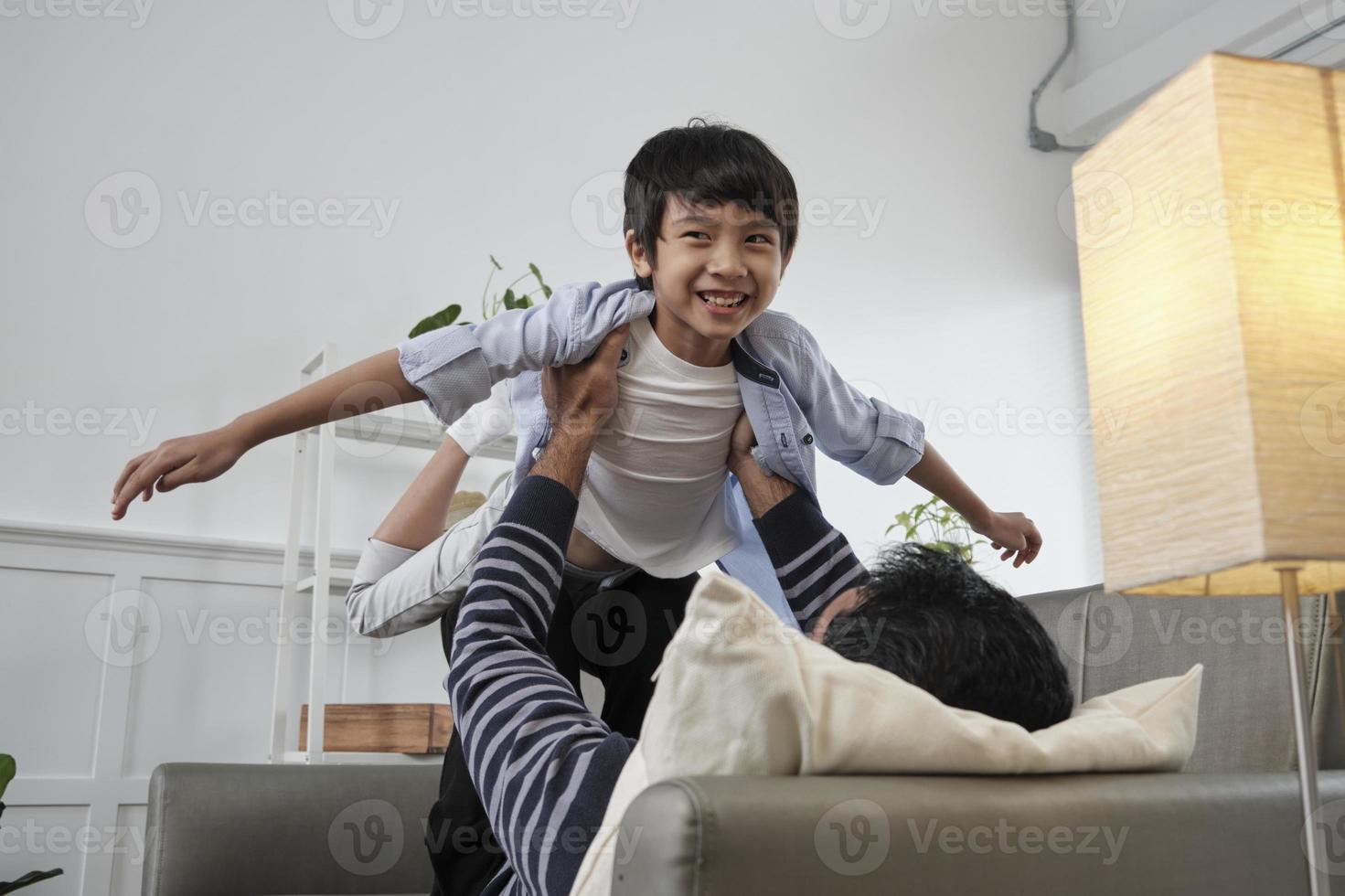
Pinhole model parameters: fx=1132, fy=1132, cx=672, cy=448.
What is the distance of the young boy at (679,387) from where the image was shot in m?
1.32

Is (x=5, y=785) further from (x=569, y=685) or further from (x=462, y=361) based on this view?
(x=569, y=685)

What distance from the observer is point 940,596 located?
29.0 inches

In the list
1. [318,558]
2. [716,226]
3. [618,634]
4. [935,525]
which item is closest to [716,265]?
[716,226]

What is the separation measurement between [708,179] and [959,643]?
2.60 ft

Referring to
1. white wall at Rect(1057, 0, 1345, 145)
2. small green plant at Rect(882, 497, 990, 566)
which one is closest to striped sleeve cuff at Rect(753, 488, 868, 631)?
small green plant at Rect(882, 497, 990, 566)

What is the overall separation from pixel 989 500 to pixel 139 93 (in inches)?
105

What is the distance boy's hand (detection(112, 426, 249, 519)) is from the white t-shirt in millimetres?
405

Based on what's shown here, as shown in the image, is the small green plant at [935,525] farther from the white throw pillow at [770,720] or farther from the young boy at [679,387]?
the white throw pillow at [770,720]

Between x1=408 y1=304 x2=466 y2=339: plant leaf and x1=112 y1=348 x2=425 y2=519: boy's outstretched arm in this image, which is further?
x1=408 y1=304 x2=466 y2=339: plant leaf

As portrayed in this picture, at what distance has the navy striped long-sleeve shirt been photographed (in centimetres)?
68

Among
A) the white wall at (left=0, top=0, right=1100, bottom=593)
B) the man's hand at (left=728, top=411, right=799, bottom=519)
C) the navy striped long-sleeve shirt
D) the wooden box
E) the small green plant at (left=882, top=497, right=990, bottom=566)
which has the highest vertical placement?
the white wall at (left=0, top=0, right=1100, bottom=593)

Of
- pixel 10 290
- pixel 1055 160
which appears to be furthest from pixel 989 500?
pixel 10 290

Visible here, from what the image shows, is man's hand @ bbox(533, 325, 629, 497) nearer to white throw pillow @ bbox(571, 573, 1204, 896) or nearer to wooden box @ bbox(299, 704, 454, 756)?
white throw pillow @ bbox(571, 573, 1204, 896)

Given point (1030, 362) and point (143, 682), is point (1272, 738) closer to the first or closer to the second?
point (143, 682)
